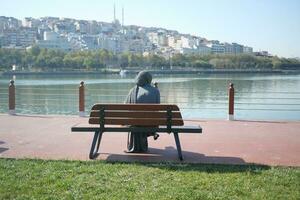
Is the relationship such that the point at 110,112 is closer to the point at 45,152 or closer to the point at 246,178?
the point at 45,152

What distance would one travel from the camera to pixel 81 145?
25.6ft

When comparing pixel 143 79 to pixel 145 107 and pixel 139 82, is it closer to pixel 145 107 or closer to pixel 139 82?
pixel 139 82

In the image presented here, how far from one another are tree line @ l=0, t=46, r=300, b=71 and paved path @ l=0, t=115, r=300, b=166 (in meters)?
114

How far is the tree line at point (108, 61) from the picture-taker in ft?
405

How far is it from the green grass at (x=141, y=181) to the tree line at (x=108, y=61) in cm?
11831

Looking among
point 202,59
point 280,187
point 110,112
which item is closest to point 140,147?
point 110,112

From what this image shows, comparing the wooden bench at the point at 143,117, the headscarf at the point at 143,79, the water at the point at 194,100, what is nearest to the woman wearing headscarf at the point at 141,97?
the headscarf at the point at 143,79

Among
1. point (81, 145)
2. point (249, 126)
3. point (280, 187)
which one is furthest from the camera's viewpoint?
point (249, 126)

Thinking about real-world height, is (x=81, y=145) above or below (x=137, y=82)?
below

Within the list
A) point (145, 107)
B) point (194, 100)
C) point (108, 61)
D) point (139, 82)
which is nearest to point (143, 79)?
point (139, 82)

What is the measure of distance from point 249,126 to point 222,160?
391cm

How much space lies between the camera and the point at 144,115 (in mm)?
6535

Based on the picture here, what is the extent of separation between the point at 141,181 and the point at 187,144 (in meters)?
2.87

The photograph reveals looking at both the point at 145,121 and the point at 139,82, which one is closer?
the point at 145,121
